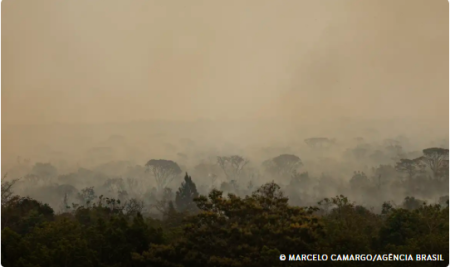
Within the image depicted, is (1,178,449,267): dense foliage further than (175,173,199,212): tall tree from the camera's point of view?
No

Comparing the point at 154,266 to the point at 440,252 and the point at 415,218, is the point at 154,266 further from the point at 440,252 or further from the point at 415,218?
the point at 415,218

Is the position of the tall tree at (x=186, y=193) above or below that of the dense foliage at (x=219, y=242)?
above

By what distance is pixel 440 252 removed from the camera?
14.6 metres

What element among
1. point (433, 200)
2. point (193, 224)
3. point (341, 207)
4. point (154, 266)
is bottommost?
point (154, 266)

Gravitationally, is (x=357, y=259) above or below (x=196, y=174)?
below

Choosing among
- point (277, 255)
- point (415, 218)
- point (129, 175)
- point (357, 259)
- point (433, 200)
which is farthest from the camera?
point (129, 175)

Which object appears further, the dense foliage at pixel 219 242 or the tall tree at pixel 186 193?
the tall tree at pixel 186 193

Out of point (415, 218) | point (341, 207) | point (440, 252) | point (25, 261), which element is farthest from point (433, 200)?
point (25, 261)

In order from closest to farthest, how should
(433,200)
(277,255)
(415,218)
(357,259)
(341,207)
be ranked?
1. (277,255)
2. (357,259)
3. (415,218)
4. (341,207)
5. (433,200)

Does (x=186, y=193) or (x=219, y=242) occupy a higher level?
(x=186, y=193)

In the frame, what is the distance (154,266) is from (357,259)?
6.10 metres

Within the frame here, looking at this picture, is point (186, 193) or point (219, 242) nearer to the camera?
point (219, 242)

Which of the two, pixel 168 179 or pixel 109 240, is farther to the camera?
pixel 168 179

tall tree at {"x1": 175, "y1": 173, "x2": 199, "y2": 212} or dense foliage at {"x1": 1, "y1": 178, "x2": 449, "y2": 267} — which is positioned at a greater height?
tall tree at {"x1": 175, "y1": 173, "x2": 199, "y2": 212}
